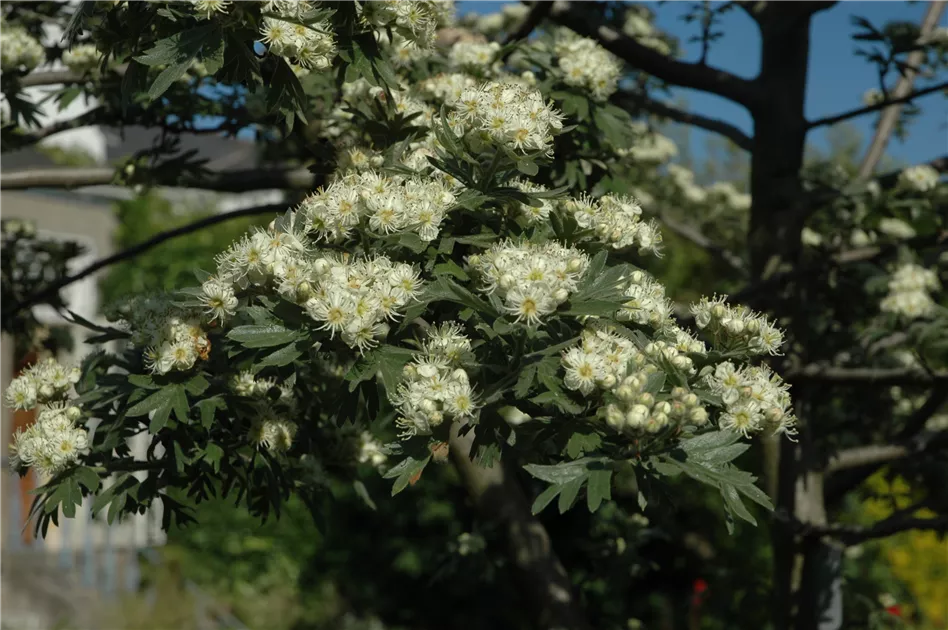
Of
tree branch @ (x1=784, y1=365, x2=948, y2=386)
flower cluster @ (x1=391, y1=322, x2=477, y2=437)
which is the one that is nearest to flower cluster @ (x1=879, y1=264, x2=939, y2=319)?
tree branch @ (x1=784, y1=365, x2=948, y2=386)

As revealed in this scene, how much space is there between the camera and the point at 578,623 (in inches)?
162

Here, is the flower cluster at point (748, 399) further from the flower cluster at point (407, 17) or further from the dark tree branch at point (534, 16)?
the dark tree branch at point (534, 16)

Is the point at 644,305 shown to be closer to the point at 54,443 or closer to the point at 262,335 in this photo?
the point at 262,335

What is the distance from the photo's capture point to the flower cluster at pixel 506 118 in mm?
2318

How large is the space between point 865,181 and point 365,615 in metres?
6.47

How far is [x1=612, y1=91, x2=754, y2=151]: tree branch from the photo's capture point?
4.91 metres

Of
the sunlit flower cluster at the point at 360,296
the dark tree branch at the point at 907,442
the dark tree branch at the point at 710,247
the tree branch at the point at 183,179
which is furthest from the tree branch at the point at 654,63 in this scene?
the sunlit flower cluster at the point at 360,296

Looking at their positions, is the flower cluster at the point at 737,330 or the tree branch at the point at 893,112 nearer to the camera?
the flower cluster at the point at 737,330

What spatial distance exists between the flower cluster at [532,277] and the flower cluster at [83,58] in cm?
249

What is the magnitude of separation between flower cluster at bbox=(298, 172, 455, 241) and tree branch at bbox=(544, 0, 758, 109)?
2181mm

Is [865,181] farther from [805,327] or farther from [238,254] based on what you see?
[238,254]

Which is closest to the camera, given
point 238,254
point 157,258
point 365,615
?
point 238,254

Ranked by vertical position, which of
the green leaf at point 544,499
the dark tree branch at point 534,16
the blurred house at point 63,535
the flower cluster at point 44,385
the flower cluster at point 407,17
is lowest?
the blurred house at point 63,535

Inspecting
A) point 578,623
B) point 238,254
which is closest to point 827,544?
point 578,623
